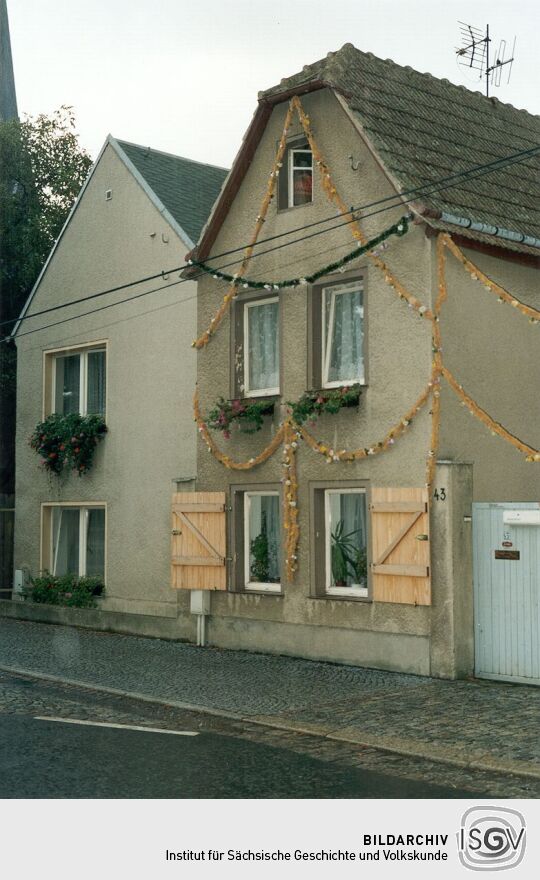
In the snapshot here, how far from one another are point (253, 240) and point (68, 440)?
20.0 feet

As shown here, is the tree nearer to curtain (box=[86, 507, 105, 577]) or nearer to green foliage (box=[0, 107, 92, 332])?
green foliage (box=[0, 107, 92, 332])

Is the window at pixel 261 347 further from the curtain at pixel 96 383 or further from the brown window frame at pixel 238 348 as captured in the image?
the curtain at pixel 96 383

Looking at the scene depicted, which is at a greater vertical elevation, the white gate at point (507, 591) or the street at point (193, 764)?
the white gate at point (507, 591)

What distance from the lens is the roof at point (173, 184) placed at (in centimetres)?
1931

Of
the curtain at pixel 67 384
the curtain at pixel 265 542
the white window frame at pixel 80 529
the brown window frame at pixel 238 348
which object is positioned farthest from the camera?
the curtain at pixel 67 384

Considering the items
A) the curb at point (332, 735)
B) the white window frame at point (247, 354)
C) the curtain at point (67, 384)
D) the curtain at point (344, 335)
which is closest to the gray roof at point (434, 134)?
the curtain at point (344, 335)

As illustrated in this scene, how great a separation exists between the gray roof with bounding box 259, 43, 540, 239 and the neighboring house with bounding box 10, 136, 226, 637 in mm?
4480

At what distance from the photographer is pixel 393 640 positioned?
13.8 m

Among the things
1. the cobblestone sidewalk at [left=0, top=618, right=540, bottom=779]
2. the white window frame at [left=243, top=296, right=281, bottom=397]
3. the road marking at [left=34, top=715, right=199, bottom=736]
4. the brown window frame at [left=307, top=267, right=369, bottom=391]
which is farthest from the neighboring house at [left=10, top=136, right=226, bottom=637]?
the road marking at [left=34, top=715, right=199, bottom=736]

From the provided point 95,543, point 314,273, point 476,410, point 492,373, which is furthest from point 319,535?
point 95,543

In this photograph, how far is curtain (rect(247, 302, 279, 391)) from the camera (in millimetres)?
16156

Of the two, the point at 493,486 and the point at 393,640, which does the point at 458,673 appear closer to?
the point at 393,640

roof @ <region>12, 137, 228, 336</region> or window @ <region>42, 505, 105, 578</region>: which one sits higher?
roof @ <region>12, 137, 228, 336</region>

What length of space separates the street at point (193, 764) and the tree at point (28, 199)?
14380 millimetres
